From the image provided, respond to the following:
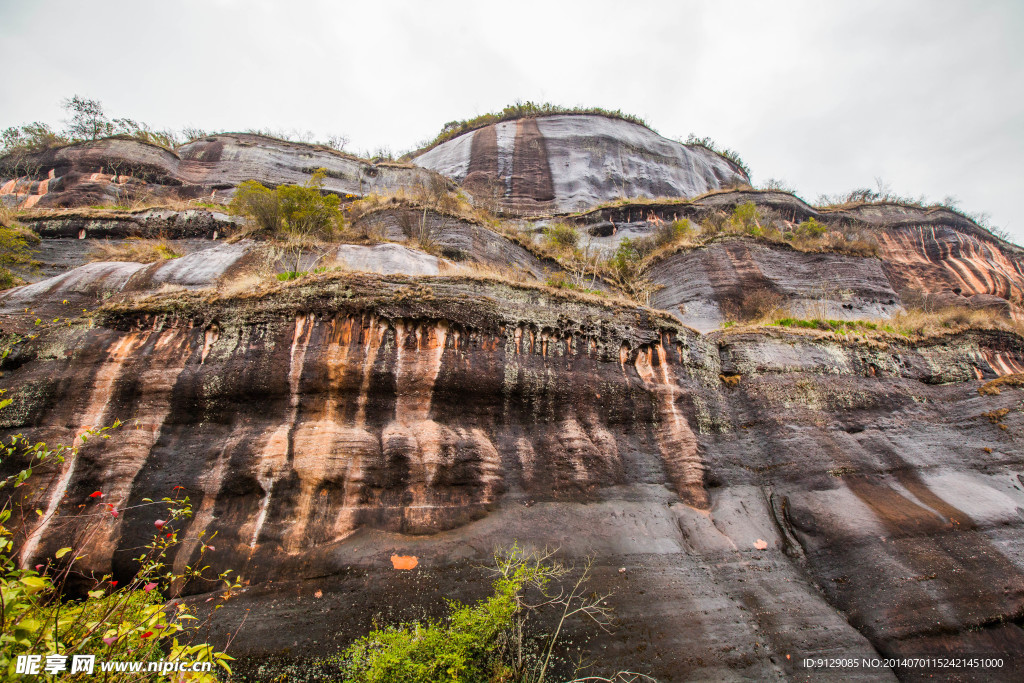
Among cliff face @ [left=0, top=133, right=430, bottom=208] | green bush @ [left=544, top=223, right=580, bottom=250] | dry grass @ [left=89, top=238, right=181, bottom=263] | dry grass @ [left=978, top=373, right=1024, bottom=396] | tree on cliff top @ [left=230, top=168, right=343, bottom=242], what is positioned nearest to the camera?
dry grass @ [left=978, top=373, right=1024, bottom=396]

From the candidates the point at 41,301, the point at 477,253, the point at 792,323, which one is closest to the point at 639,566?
the point at 792,323

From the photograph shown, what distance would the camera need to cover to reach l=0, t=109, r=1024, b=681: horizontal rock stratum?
7832 millimetres

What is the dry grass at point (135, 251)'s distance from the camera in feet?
48.9

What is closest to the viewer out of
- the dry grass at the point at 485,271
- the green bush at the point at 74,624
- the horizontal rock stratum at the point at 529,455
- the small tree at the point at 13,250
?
the green bush at the point at 74,624

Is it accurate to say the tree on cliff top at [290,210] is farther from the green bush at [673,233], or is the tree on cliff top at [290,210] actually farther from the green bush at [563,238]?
the green bush at [673,233]

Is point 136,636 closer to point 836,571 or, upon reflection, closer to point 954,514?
point 836,571

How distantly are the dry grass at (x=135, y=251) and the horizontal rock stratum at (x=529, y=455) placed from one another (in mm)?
2533

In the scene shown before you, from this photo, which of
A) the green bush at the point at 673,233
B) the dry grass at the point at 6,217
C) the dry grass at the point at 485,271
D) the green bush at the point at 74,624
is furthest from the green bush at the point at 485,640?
the dry grass at the point at 6,217

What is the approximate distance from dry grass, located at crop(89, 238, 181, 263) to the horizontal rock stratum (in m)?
2.53

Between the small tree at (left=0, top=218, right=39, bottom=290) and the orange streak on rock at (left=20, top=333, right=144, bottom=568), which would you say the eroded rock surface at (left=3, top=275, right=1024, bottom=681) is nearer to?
the orange streak on rock at (left=20, top=333, right=144, bottom=568)

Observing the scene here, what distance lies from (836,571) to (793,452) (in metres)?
2.74

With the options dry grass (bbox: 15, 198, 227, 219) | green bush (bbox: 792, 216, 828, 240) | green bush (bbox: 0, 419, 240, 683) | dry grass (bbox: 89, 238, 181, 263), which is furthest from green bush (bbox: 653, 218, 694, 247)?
green bush (bbox: 0, 419, 240, 683)

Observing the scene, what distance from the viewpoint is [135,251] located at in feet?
49.9

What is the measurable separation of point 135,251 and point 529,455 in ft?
50.6
